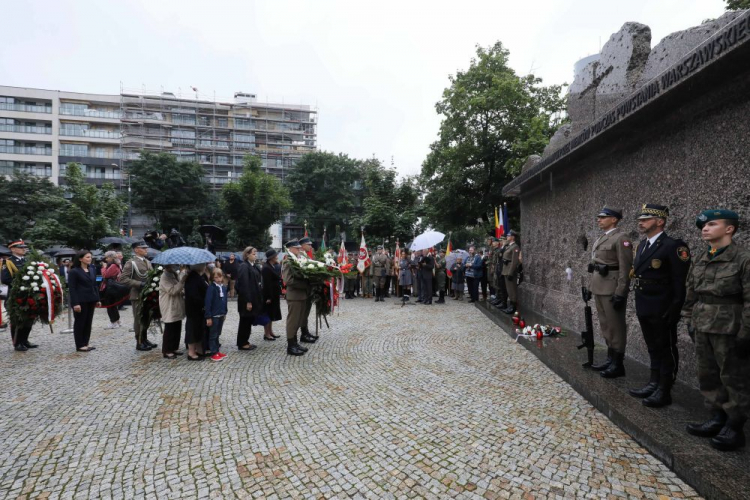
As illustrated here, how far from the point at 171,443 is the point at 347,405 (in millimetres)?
1718

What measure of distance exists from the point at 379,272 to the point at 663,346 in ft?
37.9

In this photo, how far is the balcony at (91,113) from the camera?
167 ft

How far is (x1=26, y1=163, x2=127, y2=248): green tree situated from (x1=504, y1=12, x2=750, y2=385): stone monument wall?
67.5 feet

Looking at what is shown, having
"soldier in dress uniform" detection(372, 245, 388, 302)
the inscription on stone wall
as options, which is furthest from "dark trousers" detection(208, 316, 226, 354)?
"soldier in dress uniform" detection(372, 245, 388, 302)

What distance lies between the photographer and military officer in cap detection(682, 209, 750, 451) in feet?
9.24

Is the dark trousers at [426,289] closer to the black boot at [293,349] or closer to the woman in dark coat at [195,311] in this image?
the black boot at [293,349]

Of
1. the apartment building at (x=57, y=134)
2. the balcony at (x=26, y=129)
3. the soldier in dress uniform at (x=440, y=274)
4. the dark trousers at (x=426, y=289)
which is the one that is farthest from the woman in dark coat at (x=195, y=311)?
the balcony at (x=26, y=129)

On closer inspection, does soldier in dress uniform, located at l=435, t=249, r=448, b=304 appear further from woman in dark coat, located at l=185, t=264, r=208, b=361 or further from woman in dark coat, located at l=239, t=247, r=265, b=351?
woman in dark coat, located at l=185, t=264, r=208, b=361

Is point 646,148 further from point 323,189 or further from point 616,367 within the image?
point 323,189

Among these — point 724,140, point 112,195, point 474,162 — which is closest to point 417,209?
point 474,162

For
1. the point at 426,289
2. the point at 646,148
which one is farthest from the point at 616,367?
the point at 426,289

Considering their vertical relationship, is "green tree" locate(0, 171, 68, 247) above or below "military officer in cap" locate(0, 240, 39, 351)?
above

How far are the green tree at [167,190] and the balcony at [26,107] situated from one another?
2152 cm

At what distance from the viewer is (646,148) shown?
16.8 feet
